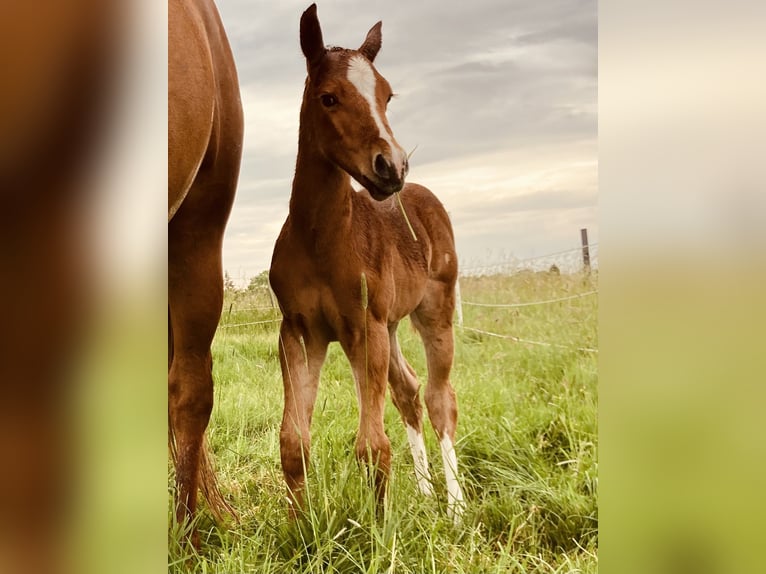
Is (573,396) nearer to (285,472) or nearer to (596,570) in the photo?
(596,570)

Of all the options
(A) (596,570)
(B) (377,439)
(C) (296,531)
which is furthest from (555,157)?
(C) (296,531)

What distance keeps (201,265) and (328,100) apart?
1.59 ft

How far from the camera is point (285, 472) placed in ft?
5.70

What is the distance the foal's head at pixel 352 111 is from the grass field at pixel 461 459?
1.04ft

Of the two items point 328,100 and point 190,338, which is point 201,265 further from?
point 328,100

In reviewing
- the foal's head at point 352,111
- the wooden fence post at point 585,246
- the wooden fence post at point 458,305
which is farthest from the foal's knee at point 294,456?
the wooden fence post at point 585,246

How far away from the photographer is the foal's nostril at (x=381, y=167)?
163 cm

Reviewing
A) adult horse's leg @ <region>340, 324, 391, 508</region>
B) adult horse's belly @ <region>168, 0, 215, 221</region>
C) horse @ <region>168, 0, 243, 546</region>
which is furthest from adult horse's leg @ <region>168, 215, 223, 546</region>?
adult horse's leg @ <region>340, 324, 391, 508</region>

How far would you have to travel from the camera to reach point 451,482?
170 cm

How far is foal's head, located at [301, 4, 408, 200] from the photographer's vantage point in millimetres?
1637
